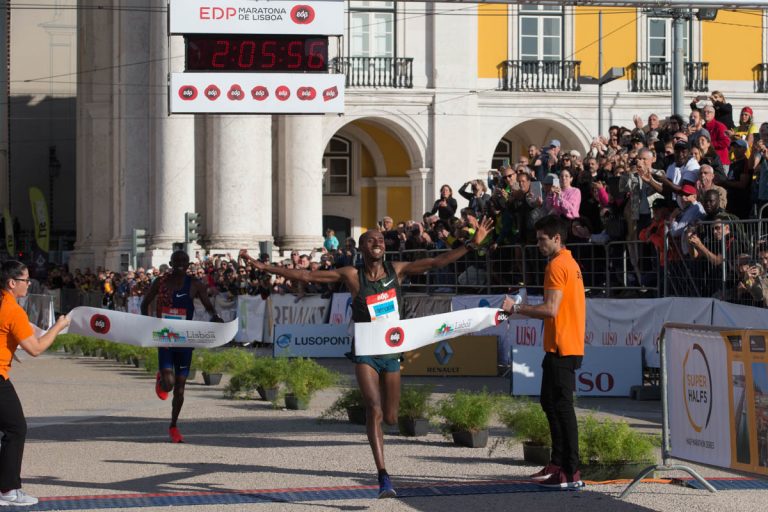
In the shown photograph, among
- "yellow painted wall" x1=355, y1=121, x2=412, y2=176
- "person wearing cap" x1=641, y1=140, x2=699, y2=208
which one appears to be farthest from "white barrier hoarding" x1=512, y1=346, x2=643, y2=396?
"yellow painted wall" x1=355, y1=121, x2=412, y2=176

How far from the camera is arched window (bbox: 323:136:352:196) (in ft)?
199

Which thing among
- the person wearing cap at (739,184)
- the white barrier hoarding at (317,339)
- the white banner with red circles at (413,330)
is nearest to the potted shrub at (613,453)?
the white banner with red circles at (413,330)

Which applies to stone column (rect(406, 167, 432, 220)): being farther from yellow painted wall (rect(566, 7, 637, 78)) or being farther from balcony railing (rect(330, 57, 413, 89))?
yellow painted wall (rect(566, 7, 637, 78))

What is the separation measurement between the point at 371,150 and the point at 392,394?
48.7 metres

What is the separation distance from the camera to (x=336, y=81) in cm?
2206

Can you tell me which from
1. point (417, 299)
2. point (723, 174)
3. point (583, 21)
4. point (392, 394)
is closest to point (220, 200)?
point (417, 299)

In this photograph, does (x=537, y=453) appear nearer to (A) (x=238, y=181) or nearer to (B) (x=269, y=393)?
(B) (x=269, y=393)

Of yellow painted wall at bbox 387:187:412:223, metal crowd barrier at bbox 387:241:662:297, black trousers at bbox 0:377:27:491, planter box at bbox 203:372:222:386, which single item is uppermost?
yellow painted wall at bbox 387:187:412:223

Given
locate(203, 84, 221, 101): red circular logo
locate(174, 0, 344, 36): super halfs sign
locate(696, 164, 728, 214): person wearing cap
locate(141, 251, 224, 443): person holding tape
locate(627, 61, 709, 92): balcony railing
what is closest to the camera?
locate(141, 251, 224, 443): person holding tape

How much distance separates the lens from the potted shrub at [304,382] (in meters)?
18.9

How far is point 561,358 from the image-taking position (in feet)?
38.7

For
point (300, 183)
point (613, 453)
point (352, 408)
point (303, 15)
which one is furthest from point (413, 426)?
point (300, 183)

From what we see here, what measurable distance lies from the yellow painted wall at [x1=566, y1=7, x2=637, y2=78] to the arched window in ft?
32.1

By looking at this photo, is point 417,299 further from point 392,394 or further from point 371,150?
point 371,150
